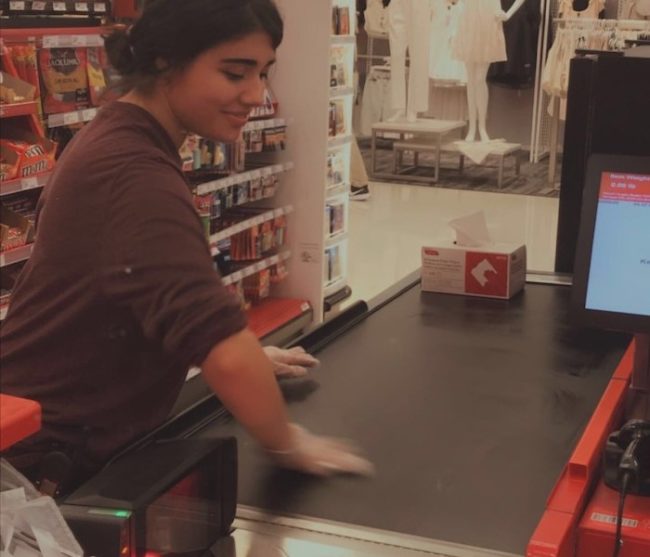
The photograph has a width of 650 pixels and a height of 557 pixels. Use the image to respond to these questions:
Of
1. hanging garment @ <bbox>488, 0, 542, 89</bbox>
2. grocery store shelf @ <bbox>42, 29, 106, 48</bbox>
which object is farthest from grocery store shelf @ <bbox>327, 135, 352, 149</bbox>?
hanging garment @ <bbox>488, 0, 542, 89</bbox>

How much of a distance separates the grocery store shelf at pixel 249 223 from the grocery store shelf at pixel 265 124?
43 cm

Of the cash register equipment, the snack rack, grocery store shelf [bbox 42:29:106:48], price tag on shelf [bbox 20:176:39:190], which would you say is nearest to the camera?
the cash register equipment

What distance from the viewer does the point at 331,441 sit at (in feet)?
5.56

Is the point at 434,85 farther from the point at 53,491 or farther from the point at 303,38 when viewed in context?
the point at 53,491

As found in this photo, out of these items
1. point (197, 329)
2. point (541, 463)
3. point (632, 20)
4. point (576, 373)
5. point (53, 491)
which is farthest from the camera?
point (632, 20)

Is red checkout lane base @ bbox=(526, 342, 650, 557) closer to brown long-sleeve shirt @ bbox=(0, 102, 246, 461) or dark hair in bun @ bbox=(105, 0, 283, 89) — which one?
brown long-sleeve shirt @ bbox=(0, 102, 246, 461)

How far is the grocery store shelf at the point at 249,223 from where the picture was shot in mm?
4746

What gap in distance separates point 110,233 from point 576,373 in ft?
3.74

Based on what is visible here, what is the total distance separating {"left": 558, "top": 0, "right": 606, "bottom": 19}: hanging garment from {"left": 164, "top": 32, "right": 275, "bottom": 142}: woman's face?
27.3 feet

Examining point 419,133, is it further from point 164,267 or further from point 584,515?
point 164,267

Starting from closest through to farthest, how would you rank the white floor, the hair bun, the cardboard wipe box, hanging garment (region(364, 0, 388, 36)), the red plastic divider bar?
1. the red plastic divider bar
2. the hair bun
3. the cardboard wipe box
4. the white floor
5. hanging garment (region(364, 0, 388, 36))

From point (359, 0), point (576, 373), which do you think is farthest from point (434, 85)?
point (576, 373)

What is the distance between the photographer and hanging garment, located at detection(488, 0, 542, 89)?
31.8ft

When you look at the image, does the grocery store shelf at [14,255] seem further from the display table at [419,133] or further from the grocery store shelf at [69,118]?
the display table at [419,133]
